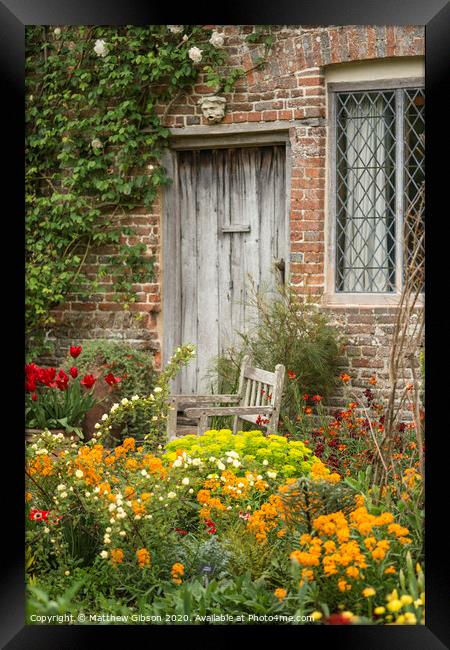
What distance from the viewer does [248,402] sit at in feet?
23.1

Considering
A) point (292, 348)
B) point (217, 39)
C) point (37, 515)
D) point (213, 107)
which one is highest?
point (217, 39)

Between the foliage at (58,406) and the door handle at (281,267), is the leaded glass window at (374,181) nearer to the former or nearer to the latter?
the door handle at (281,267)

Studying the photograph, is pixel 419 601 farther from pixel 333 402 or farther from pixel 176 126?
pixel 176 126

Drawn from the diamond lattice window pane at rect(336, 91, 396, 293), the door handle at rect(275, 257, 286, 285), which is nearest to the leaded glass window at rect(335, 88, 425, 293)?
the diamond lattice window pane at rect(336, 91, 396, 293)

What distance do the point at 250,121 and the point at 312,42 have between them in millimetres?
829

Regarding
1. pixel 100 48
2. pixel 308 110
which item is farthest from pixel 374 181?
pixel 100 48

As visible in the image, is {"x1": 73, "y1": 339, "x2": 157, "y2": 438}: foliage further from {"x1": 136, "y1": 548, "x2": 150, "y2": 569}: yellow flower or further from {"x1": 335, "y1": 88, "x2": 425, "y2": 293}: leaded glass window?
{"x1": 136, "y1": 548, "x2": 150, "y2": 569}: yellow flower

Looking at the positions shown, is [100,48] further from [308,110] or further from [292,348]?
[292,348]

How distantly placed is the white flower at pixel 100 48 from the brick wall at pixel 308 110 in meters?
0.83

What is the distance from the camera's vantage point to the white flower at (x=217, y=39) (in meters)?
8.17

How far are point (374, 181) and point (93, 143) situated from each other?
2.57m

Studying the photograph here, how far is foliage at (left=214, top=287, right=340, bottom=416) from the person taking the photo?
748cm

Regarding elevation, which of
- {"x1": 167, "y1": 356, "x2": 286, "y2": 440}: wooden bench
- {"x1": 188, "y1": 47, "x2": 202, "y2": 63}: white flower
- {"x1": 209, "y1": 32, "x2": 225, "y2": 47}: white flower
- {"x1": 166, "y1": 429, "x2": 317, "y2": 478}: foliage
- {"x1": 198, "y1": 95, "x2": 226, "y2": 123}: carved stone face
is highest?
{"x1": 209, "y1": 32, "x2": 225, "y2": 47}: white flower

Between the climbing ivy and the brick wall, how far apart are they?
0.89 feet
